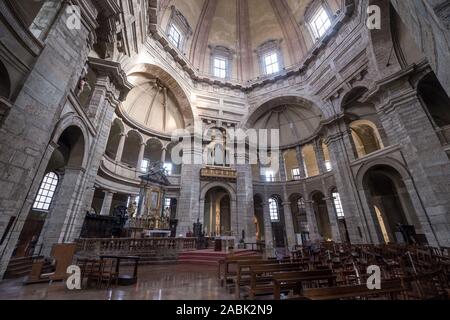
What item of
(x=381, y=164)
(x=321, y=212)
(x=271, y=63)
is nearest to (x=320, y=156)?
(x=321, y=212)

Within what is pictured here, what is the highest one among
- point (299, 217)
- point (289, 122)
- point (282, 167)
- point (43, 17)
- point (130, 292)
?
point (289, 122)

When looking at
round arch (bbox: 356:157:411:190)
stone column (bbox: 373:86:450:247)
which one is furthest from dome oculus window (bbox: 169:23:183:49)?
round arch (bbox: 356:157:411:190)

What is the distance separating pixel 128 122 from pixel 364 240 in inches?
672

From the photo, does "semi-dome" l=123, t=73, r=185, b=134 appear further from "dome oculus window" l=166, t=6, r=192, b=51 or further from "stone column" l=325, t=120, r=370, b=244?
"stone column" l=325, t=120, r=370, b=244

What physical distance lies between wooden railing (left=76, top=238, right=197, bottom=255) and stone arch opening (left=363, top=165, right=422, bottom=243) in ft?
34.1

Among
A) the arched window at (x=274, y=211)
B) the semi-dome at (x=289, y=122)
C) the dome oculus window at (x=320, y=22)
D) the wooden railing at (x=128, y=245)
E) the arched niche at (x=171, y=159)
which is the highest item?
the dome oculus window at (x=320, y=22)

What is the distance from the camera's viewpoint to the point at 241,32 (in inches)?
784

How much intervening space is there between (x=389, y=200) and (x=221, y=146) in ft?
39.9

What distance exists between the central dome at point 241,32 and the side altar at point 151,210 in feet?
39.0

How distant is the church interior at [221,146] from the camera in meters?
3.92

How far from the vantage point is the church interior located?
3.92m

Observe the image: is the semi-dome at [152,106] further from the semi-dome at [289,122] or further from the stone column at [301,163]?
the stone column at [301,163]

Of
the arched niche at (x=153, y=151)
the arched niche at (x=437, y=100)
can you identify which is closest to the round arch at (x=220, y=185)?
the arched niche at (x=153, y=151)

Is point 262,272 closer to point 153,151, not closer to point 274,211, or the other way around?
point 274,211
